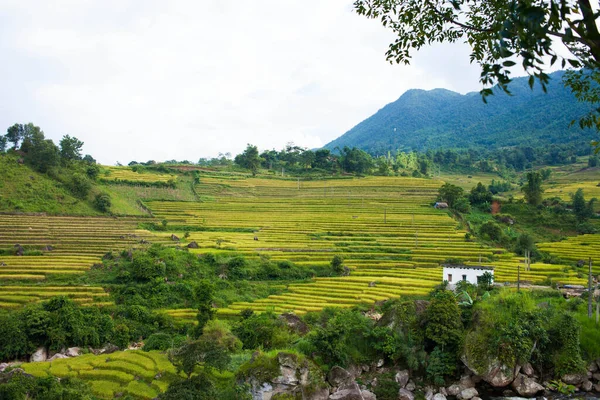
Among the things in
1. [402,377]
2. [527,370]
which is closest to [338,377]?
[402,377]

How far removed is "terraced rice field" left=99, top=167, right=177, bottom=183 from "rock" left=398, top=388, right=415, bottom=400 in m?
49.1

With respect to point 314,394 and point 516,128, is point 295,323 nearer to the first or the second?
point 314,394

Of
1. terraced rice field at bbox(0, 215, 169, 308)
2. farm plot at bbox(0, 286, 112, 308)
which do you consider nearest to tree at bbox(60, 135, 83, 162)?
terraced rice field at bbox(0, 215, 169, 308)

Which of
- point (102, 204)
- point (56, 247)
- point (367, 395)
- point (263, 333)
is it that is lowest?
point (367, 395)

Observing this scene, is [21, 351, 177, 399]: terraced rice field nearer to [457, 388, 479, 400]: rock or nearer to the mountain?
[457, 388, 479, 400]: rock

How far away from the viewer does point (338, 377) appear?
2075 cm

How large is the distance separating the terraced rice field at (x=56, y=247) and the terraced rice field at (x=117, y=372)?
25.0 ft

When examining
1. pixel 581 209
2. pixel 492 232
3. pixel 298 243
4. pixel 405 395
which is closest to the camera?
pixel 405 395

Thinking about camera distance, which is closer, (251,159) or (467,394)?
(467,394)

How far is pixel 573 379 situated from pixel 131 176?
2284 inches

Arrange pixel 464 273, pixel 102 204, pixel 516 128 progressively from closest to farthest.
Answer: pixel 464 273, pixel 102 204, pixel 516 128

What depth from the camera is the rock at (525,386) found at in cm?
2069

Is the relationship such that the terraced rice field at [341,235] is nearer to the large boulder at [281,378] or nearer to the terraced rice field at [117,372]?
the terraced rice field at [117,372]

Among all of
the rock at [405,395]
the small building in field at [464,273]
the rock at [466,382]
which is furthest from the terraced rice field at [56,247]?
Answer: the small building in field at [464,273]
